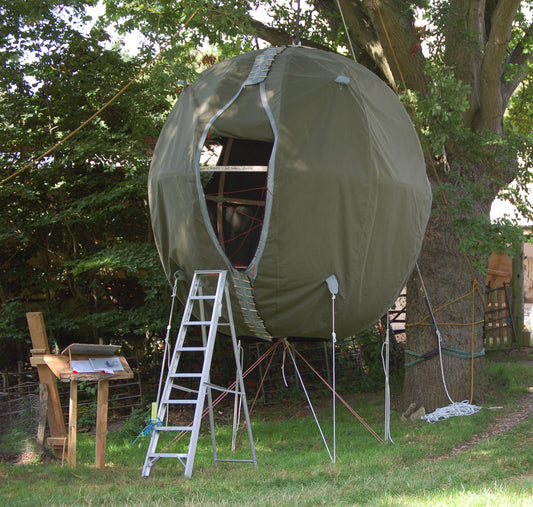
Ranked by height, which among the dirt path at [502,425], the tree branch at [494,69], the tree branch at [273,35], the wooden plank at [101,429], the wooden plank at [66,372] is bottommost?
the dirt path at [502,425]

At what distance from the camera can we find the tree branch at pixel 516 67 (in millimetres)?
9258

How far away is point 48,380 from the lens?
689 cm

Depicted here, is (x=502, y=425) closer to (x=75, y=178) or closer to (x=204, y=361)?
(x=204, y=361)

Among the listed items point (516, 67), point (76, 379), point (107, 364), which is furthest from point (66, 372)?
point (516, 67)

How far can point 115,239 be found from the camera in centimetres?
1074

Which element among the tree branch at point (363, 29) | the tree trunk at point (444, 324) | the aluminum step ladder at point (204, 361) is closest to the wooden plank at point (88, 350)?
the aluminum step ladder at point (204, 361)

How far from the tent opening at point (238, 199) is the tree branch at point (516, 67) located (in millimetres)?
3827

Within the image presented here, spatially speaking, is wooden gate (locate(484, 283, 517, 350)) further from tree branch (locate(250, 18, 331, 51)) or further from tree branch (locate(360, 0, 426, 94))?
tree branch (locate(250, 18, 331, 51))

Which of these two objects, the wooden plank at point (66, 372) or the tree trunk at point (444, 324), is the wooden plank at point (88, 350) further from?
the tree trunk at point (444, 324)

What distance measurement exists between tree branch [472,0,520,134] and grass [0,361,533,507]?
3916 millimetres

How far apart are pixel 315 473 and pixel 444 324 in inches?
150

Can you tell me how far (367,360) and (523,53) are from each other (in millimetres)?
5533

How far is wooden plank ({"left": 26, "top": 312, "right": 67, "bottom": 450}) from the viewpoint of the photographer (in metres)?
6.77

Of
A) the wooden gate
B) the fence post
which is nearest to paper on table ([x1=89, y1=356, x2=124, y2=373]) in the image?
the wooden gate
